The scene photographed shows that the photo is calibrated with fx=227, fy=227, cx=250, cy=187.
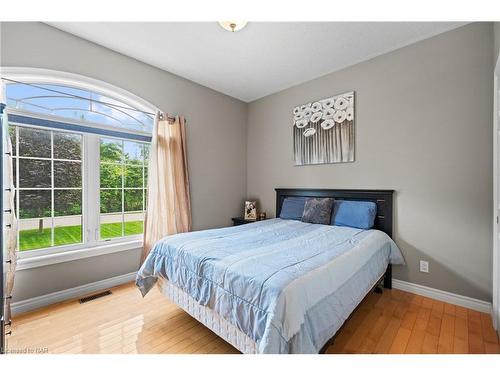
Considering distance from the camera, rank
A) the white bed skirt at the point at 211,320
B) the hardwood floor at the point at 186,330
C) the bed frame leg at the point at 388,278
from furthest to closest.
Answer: the bed frame leg at the point at 388,278 → the hardwood floor at the point at 186,330 → the white bed skirt at the point at 211,320

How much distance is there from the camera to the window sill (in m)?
2.02

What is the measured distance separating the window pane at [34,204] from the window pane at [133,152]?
0.85m

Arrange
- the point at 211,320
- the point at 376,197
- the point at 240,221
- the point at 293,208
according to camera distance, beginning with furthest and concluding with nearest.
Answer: the point at 240,221 < the point at 293,208 < the point at 376,197 < the point at 211,320

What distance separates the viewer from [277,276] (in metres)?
1.23

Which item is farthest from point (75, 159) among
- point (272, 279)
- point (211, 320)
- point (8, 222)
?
point (272, 279)

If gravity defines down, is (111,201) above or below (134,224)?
above

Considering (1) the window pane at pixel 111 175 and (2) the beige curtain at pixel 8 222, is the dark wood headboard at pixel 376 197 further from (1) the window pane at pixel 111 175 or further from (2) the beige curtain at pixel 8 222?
(2) the beige curtain at pixel 8 222

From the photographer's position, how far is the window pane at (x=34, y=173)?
6.81 feet

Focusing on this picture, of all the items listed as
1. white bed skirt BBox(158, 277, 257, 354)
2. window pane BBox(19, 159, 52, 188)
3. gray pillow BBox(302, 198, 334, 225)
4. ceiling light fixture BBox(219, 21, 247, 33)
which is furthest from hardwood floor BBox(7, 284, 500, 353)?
ceiling light fixture BBox(219, 21, 247, 33)

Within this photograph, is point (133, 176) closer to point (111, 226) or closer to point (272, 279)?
point (111, 226)

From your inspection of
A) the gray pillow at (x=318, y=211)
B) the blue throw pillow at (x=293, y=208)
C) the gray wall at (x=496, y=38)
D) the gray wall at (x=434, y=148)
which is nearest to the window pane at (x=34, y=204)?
the blue throw pillow at (x=293, y=208)

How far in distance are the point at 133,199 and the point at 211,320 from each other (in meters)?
1.91
